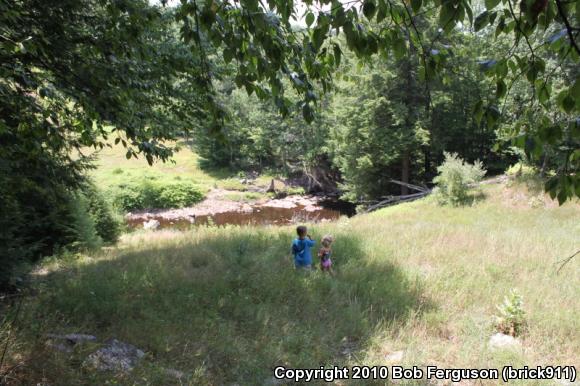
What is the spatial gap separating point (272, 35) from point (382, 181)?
28368mm

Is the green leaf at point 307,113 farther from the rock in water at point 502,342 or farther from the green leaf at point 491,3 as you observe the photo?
the rock in water at point 502,342

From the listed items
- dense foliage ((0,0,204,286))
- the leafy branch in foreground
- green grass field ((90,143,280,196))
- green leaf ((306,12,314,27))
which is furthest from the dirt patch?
green leaf ((306,12,314,27))

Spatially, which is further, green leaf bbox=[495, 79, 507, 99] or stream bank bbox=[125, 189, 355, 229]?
stream bank bbox=[125, 189, 355, 229]

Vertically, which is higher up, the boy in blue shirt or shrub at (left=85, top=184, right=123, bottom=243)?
the boy in blue shirt

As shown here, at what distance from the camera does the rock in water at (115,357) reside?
3.83 meters

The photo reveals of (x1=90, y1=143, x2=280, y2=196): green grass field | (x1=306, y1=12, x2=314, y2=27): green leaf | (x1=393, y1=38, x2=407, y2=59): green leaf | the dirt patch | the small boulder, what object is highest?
(x1=306, y1=12, x2=314, y2=27): green leaf

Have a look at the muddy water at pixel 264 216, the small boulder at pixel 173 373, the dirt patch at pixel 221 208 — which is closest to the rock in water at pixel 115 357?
the small boulder at pixel 173 373

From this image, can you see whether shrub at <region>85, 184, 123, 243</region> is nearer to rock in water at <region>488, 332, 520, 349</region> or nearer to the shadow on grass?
the shadow on grass

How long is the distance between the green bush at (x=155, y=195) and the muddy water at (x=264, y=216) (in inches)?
109

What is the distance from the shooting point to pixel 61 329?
4.57 metres

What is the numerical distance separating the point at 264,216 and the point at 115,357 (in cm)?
2601

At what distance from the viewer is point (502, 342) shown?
5.12 metres

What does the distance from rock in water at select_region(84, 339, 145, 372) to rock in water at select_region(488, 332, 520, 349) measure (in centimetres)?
463

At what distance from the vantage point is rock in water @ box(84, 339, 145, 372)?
383 centimetres
